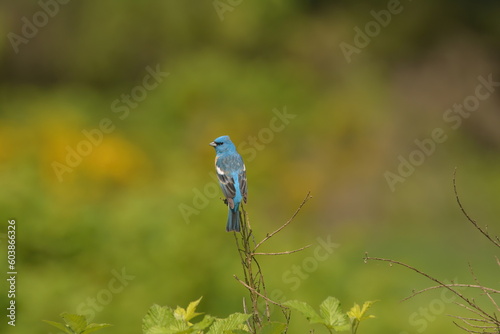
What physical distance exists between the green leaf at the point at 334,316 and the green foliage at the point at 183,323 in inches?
7.8

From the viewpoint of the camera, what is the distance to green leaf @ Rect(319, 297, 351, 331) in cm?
193

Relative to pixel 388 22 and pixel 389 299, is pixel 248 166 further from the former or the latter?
pixel 388 22

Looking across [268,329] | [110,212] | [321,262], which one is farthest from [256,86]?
[268,329]

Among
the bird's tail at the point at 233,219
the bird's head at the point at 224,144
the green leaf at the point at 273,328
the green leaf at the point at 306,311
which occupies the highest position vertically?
the green leaf at the point at 306,311

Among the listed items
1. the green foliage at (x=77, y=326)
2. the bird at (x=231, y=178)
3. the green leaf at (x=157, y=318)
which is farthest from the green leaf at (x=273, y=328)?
the bird at (x=231, y=178)

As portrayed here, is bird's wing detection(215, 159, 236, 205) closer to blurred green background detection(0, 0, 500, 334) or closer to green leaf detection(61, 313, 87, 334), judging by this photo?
green leaf detection(61, 313, 87, 334)

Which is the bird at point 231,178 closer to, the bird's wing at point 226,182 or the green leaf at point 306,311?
the bird's wing at point 226,182

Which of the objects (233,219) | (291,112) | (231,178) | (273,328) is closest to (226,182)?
(231,178)

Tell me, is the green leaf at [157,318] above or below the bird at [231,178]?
above

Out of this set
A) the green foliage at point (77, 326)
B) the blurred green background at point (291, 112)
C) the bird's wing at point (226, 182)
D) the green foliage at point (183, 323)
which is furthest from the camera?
the blurred green background at point (291, 112)

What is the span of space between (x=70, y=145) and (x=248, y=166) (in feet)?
5.89

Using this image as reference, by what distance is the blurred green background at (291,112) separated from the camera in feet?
23.7

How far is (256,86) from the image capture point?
30.7 ft

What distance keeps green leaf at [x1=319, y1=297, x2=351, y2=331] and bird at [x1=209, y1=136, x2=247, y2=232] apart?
0.98 meters
